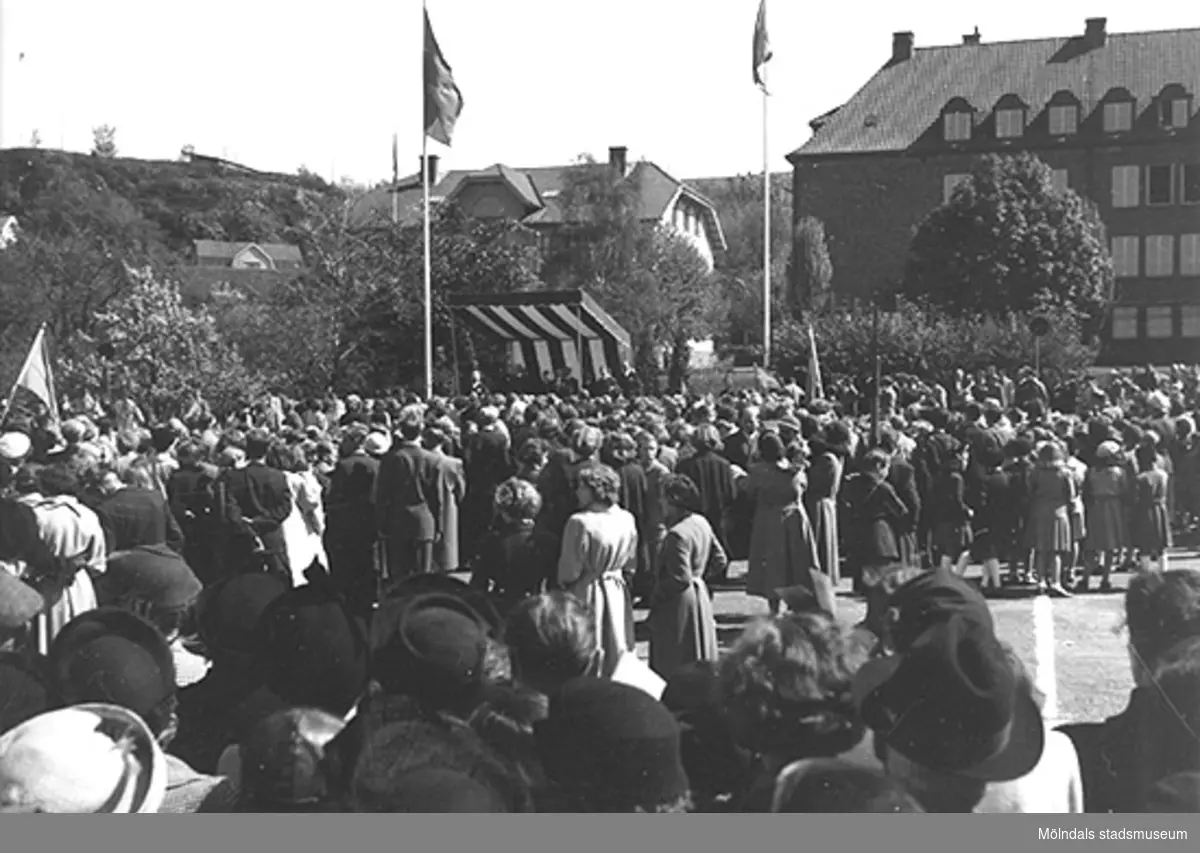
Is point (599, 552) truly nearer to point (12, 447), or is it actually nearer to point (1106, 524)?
point (12, 447)

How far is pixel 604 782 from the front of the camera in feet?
12.9

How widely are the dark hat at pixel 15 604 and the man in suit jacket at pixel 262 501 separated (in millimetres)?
4167

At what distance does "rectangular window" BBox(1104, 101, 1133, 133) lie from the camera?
2777 cm

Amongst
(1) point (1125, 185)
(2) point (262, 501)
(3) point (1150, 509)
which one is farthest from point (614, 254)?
(2) point (262, 501)

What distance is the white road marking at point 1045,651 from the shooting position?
28.0ft

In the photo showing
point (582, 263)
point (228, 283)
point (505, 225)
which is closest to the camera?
point (505, 225)

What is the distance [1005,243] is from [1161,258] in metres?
25.9

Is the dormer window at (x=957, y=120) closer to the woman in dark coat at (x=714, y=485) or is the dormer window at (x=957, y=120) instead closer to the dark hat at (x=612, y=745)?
the woman in dark coat at (x=714, y=485)

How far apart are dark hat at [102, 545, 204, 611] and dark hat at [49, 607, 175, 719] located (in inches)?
56.3

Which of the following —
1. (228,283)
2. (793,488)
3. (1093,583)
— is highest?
(228,283)

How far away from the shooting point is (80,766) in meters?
4.28
